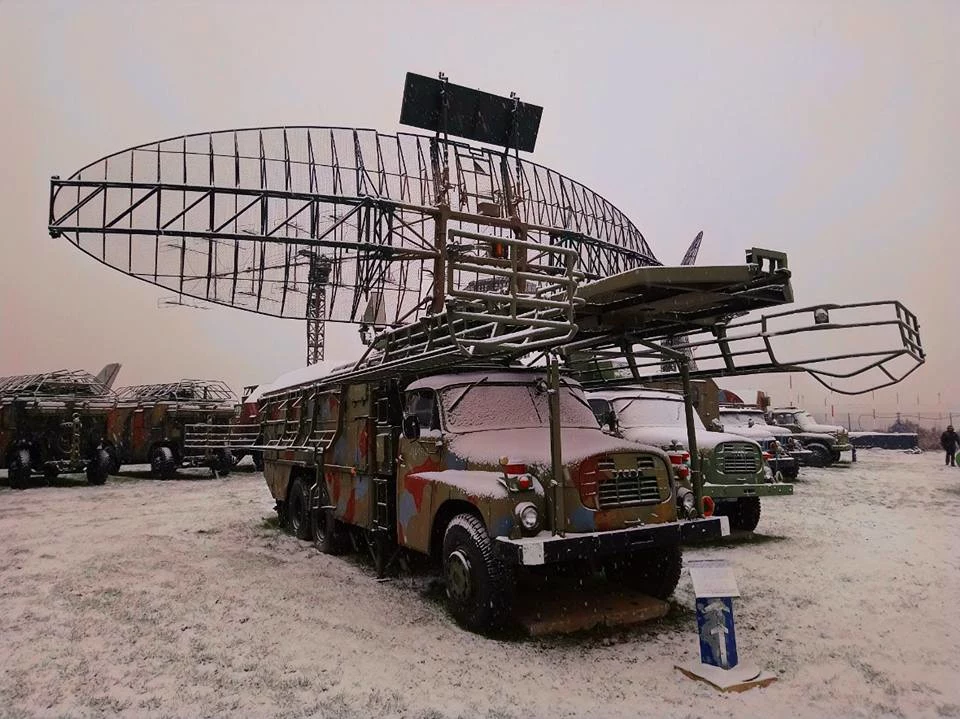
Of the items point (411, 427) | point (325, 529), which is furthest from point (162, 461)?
point (411, 427)

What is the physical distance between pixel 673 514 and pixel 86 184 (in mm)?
13437

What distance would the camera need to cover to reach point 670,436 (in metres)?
8.70

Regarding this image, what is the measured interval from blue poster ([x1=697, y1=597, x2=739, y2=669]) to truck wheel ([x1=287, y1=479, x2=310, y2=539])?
5.86m

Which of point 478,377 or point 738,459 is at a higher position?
point 478,377

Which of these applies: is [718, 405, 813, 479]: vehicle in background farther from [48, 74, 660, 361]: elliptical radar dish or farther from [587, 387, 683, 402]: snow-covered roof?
[48, 74, 660, 361]: elliptical radar dish

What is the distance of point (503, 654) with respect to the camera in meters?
4.43

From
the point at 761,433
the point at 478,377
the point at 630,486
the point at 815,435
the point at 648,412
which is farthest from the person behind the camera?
the point at 815,435

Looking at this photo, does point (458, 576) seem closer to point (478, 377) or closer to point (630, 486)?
point (630, 486)

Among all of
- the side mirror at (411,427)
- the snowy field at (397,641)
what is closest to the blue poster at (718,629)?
the snowy field at (397,641)

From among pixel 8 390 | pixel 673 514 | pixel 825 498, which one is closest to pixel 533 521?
pixel 673 514

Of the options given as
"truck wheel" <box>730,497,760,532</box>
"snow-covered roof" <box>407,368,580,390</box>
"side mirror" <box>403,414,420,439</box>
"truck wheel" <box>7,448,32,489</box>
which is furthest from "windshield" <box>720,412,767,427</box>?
"truck wheel" <box>7,448,32,489</box>

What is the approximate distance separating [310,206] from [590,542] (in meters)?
11.5

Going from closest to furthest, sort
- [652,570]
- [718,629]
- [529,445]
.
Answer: [718,629] → [529,445] → [652,570]

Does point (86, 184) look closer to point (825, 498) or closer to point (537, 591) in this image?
point (537, 591)
